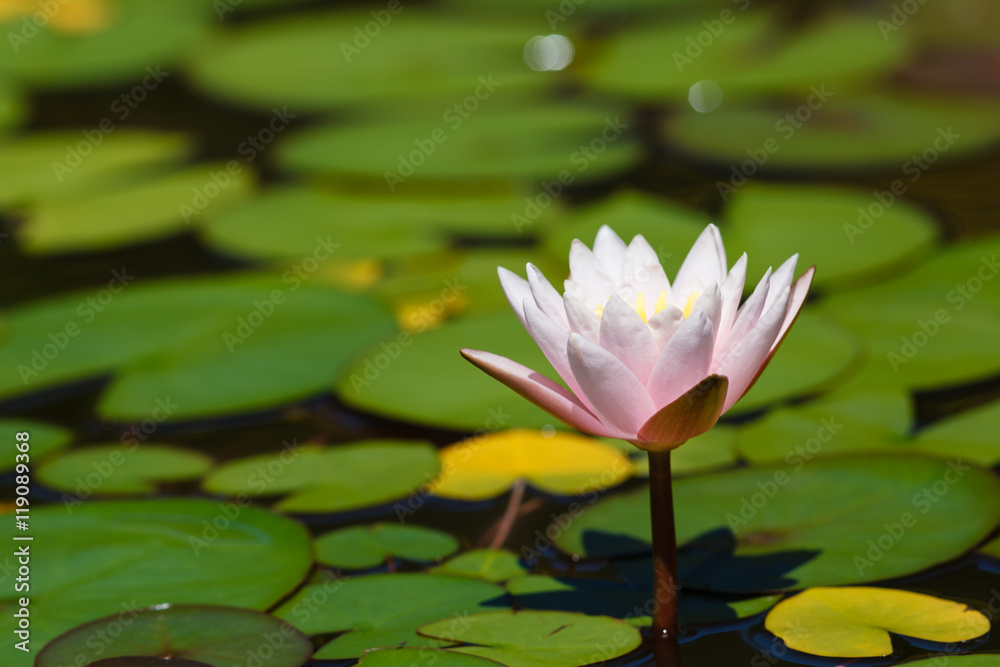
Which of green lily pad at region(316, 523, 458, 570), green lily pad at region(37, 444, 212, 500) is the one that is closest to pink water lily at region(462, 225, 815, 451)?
green lily pad at region(316, 523, 458, 570)

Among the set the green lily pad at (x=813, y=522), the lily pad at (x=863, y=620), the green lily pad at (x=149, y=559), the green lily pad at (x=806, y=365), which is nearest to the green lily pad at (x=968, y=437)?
the green lily pad at (x=813, y=522)

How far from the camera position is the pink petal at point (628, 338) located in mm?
1101

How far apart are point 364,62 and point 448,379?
A: 230 centimetres

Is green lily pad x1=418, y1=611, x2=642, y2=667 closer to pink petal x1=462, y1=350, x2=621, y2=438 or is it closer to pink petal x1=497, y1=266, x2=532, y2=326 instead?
pink petal x1=462, y1=350, x2=621, y2=438

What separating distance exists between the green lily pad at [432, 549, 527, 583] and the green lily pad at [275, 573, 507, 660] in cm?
4

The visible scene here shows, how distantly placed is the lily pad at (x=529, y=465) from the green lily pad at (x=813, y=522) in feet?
0.42

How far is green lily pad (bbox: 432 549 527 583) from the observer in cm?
154

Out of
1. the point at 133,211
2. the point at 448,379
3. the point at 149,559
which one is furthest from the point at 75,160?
the point at 149,559

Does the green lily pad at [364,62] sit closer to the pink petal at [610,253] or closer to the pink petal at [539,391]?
the pink petal at [610,253]

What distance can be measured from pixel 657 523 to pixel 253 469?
2.95 feet

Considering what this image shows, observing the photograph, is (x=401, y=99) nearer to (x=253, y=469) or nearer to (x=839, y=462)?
(x=253, y=469)

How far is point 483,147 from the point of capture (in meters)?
3.30

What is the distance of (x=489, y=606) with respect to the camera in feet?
4.73

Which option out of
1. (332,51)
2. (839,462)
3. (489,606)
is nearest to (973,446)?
(839,462)
